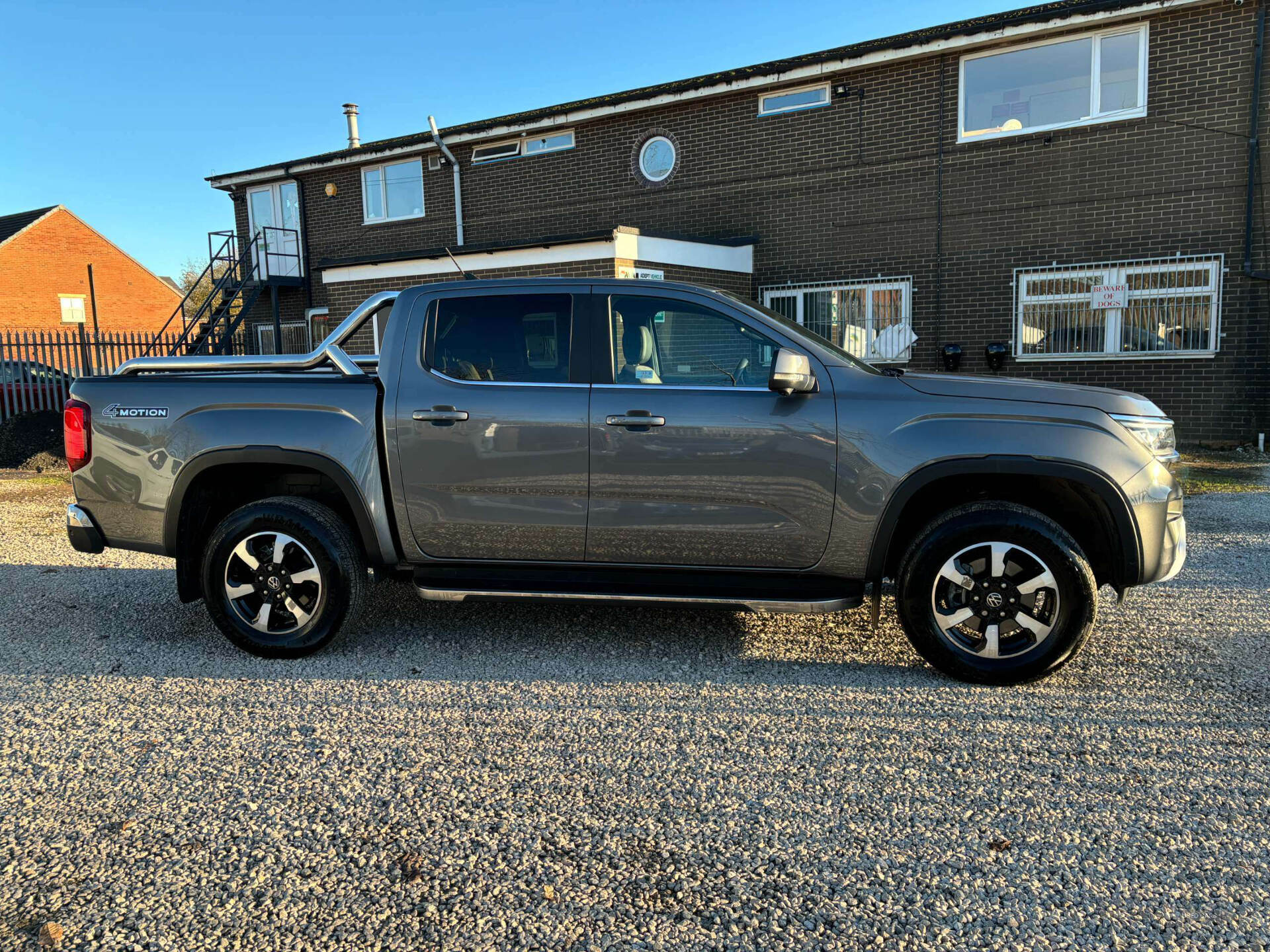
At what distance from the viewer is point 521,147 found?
17.6 m

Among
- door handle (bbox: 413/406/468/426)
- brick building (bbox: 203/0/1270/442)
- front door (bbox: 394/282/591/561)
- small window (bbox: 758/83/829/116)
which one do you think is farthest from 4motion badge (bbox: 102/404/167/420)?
small window (bbox: 758/83/829/116)

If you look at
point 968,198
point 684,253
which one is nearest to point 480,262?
point 684,253

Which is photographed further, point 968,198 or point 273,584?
point 968,198

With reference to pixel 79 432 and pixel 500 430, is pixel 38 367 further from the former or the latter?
pixel 500 430

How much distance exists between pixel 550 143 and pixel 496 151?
4.15 ft

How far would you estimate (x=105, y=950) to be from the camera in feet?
7.56

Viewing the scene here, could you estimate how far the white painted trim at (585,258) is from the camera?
43.4 feet

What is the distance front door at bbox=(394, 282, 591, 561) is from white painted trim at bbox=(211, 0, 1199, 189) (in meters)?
11.1

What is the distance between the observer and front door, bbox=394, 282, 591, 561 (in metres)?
4.32

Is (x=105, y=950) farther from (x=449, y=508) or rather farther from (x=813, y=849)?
(x=449, y=508)

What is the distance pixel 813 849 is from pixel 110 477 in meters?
3.97

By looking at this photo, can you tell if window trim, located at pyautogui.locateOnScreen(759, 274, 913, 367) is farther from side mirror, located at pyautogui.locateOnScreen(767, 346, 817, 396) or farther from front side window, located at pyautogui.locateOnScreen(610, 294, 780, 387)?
side mirror, located at pyautogui.locateOnScreen(767, 346, 817, 396)

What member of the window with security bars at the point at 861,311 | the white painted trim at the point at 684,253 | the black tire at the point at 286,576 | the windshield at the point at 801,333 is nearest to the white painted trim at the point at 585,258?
the white painted trim at the point at 684,253

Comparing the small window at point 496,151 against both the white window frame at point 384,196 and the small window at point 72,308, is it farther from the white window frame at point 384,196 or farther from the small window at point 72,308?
the small window at point 72,308
